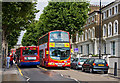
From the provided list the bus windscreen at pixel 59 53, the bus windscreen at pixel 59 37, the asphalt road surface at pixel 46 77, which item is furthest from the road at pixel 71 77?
the bus windscreen at pixel 59 37

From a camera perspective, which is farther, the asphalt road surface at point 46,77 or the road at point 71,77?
the road at point 71,77

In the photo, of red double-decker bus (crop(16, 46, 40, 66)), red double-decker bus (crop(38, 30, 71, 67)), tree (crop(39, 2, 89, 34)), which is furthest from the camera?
tree (crop(39, 2, 89, 34))

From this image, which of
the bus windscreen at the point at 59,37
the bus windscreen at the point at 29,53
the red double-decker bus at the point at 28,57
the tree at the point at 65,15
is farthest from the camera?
the tree at the point at 65,15

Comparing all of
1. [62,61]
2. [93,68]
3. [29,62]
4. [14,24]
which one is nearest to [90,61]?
[93,68]

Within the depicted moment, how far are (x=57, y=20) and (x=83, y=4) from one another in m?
5.36

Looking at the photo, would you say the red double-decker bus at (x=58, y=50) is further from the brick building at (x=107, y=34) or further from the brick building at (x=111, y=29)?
the brick building at (x=111, y=29)

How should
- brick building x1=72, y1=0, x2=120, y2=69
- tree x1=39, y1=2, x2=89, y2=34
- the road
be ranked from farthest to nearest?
tree x1=39, y1=2, x2=89, y2=34 < brick building x1=72, y1=0, x2=120, y2=69 < the road

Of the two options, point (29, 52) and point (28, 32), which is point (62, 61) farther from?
point (28, 32)

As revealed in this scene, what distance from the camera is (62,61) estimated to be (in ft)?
82.5

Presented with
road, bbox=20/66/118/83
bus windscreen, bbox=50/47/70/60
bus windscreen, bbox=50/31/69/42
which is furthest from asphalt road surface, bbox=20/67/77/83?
bus windscreen, bbox=50/31/69/42

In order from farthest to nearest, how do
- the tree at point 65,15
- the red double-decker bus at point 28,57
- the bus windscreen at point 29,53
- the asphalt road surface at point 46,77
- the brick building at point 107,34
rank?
the tree at point 65,15 < the brick building at point 107,34 < the bus windscreen at point 29,53 < the red double-decker bus at point 28,57 < the asphalt road surface at point 46,77

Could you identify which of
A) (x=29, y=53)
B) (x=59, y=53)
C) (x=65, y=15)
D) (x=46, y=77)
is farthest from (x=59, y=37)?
(x=65, y=15)

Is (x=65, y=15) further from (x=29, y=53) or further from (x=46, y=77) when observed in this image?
(x=46, y=77)

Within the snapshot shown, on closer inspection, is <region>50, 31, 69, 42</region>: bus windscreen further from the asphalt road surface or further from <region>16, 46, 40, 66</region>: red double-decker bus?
the asphalt road surface
